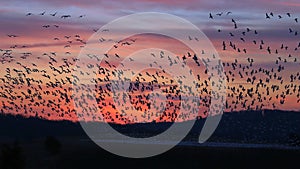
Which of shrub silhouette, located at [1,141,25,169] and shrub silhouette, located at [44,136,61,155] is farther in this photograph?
shrub silhouette, located at [44,136,61,155]

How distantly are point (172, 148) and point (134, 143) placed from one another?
11.7 metres

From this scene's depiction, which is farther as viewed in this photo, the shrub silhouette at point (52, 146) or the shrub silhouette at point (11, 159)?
the shrub silhouette at point (52, 146)

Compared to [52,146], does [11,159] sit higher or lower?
higher

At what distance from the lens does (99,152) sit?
12488cm

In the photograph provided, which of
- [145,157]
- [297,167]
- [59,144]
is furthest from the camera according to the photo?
[59,144]

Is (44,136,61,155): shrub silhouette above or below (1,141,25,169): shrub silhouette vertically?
below

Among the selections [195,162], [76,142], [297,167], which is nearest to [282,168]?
[297,167]

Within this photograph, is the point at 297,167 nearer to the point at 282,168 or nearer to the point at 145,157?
the point at 282,168

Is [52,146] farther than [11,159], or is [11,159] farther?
[52,146]

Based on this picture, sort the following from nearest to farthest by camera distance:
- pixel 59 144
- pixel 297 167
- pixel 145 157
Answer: pixel 297 167 → pixel 145 157 → pixel 59 144

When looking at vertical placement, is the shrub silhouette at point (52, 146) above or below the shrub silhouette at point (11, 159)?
below

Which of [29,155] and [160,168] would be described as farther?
[29,155]

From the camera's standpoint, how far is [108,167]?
370 feet

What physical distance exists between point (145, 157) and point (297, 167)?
814 inches
